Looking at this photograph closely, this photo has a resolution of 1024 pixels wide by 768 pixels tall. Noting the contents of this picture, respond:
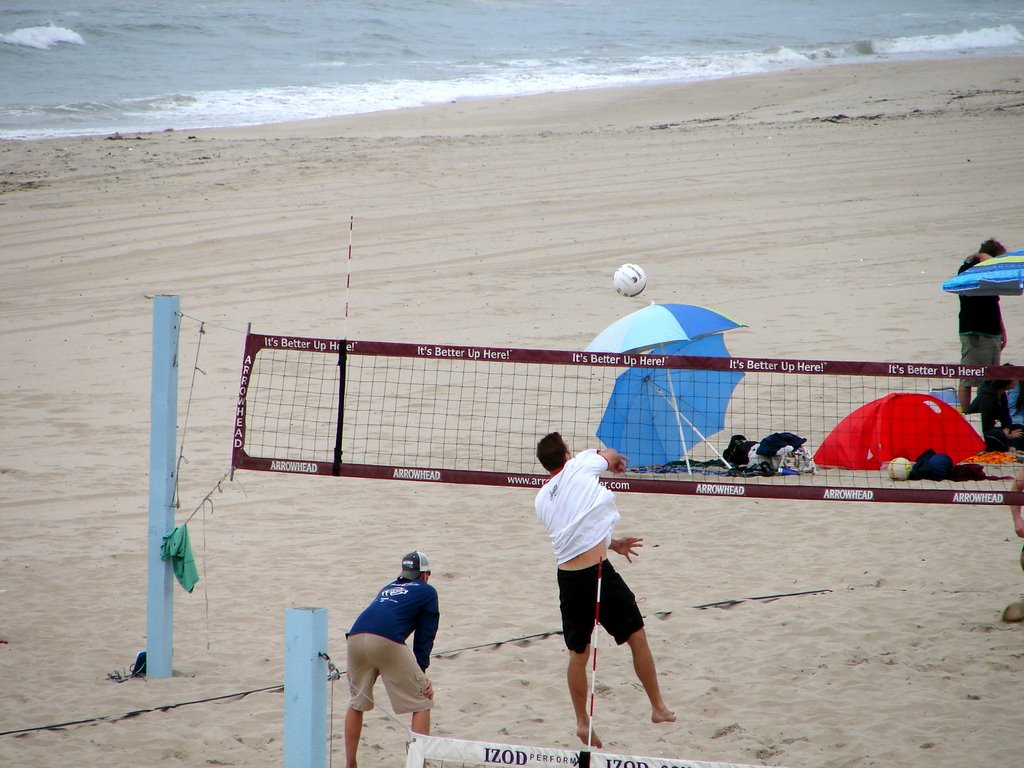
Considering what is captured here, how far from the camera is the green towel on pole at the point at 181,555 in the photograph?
6391 millimetres

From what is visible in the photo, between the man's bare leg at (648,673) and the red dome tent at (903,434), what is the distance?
14.9 feet

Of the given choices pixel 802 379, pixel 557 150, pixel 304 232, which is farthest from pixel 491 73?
pixel 802 379

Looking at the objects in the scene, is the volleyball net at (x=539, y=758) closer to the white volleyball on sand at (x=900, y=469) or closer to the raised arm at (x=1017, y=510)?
the raised arm at (x=1017, y=510)

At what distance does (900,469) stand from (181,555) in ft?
19.2

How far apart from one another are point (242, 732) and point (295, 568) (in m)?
2.15

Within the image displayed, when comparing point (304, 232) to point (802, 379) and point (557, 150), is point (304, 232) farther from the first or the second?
point (802, 379)

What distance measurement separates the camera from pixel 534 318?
1414 cm

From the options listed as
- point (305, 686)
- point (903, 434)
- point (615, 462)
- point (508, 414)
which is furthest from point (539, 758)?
point (508, 414)

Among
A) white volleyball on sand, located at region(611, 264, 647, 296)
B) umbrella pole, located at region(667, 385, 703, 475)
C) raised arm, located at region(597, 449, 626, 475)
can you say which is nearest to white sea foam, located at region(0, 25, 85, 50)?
white volleyball on sand, located at region(611, 264, 647, 296)

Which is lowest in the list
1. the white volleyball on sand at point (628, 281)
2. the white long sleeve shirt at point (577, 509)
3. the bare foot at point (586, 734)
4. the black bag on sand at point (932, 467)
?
the bare foot at point (586, 734)

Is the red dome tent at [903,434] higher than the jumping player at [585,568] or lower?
higher

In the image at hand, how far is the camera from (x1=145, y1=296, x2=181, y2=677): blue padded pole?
6.39 m

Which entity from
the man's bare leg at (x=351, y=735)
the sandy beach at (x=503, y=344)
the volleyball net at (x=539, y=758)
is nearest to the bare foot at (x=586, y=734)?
the sandy beach at (x=503, y=344)

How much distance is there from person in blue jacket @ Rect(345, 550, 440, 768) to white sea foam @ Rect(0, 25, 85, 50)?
34.2 metres
